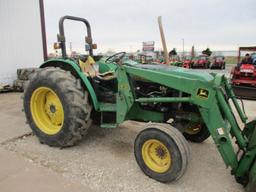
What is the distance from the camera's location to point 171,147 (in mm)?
2172

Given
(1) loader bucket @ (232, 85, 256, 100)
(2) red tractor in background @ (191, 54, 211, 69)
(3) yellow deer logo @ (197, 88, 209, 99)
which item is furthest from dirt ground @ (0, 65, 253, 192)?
(2) red tractor in background @ (191, 54, 211, 69)

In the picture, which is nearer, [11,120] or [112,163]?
[112,163]

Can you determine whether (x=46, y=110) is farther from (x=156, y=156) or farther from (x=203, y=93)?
(x=203, y=93)

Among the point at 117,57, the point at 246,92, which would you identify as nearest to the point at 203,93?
the point at 117,57

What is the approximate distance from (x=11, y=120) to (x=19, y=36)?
452 cm

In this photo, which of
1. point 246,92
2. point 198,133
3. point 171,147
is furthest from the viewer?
point 246,92

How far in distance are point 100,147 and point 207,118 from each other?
161cm

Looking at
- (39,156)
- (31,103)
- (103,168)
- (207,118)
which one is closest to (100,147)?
(103,168)

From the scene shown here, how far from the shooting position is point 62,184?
225 centimetres

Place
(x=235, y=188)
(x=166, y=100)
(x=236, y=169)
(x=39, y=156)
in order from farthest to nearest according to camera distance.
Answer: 1. (x=39, y=156)
2. (x=166, y=100)
3. (x=235, y=188)
4. (x=236, y=169)

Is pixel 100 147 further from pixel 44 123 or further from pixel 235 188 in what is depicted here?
pixel 235 188

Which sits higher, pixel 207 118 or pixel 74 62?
pixel 74 62

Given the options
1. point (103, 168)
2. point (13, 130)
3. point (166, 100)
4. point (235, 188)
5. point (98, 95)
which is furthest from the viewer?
point (13, 130)

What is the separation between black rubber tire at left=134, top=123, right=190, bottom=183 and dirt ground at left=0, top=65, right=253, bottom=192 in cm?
11
